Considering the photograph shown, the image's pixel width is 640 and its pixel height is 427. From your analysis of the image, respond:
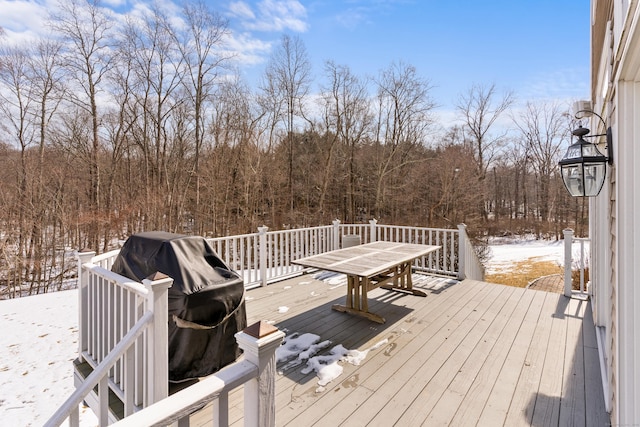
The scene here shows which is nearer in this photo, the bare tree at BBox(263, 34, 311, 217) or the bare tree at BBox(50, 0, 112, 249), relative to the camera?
the bare tree at BBox(50, 0, 112, 249)

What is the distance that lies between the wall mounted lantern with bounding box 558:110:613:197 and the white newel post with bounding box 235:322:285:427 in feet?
7.77

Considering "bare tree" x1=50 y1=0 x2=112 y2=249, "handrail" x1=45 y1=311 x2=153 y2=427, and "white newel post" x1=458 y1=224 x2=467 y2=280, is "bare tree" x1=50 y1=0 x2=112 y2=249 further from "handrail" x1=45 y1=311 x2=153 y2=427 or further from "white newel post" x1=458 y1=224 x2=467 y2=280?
"white newel post" x1=458 y1=224 x2=467 y2=280

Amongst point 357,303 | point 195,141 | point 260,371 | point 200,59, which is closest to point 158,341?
point 260,371

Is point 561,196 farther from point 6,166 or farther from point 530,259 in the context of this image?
point 6,166

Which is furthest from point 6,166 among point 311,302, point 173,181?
point 311,302

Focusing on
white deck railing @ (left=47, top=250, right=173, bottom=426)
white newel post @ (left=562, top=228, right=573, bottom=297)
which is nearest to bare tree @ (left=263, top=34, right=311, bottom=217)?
white newel post @ (left=562, top=228, right=573, bottom=297)

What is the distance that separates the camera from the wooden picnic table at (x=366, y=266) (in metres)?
3.75

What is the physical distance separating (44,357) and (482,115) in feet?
63.2

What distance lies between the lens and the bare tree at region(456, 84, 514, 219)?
16422 millimetres

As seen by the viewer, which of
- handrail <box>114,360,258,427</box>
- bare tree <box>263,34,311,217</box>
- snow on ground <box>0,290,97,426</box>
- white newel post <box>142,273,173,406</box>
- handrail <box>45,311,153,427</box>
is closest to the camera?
handrail <box>114,360,258,427</box>

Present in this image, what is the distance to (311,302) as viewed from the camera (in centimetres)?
452

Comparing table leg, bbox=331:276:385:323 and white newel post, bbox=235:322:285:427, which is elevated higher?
white newel post, bbox=235:322:285:427

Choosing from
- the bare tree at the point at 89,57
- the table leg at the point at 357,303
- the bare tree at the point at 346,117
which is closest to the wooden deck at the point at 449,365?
the table leg at the point at 357,303

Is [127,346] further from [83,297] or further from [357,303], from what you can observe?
[357,303]
